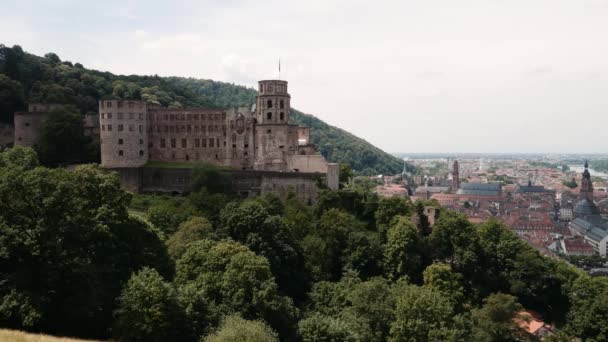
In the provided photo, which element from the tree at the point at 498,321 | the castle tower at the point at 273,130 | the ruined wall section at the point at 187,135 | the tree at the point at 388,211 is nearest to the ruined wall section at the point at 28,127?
the ruined wall section at the point at 187,135

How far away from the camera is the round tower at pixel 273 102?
68625 mm

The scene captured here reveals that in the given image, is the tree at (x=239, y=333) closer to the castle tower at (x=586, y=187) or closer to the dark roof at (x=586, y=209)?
the dark roof at (x=586, y=209)

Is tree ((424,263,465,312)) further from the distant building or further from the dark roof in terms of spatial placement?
the dark roof


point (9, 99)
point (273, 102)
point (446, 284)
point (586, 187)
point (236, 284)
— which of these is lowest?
point (586, 187)

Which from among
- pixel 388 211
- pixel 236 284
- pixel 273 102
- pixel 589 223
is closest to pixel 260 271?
pixel 236 284

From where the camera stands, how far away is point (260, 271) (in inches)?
1518

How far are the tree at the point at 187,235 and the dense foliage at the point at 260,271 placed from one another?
0.49 ft

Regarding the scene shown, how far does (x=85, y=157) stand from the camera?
68.4 meters

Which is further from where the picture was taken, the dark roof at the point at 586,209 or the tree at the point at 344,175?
the dark roof at the point at 586,209

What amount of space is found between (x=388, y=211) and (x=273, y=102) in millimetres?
19175

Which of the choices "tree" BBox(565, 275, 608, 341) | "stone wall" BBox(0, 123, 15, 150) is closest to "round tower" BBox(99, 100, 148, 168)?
"stone wall" BBox(0, 123, 15, 150)

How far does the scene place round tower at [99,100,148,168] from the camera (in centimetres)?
6538

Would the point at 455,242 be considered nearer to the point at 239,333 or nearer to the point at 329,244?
the point at 329,244

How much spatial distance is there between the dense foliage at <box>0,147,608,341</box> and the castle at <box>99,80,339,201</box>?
12.6ft
